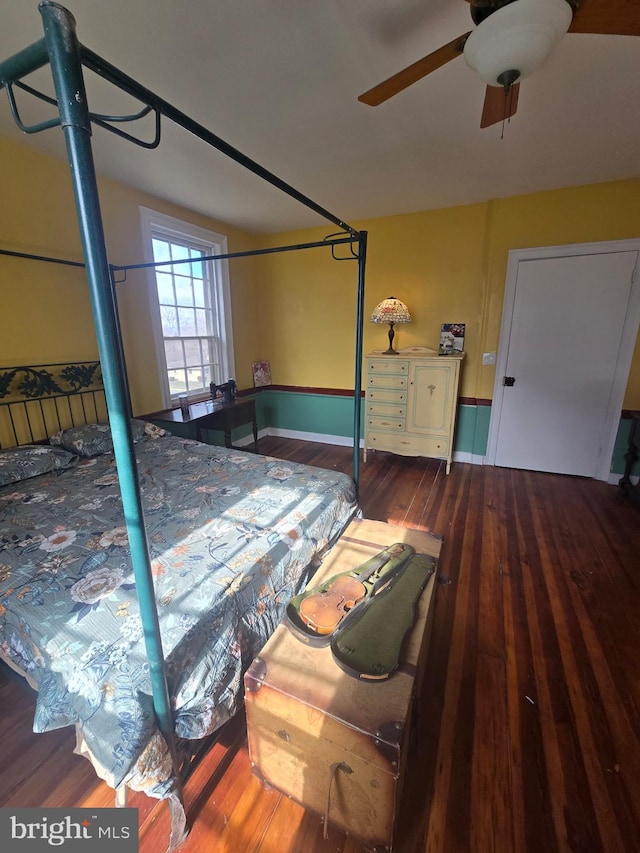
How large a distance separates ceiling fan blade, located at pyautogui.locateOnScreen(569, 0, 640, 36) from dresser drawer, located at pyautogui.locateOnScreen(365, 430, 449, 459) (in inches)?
105

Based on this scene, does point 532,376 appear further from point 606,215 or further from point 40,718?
point 40,718

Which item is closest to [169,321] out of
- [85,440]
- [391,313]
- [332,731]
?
[85,440]

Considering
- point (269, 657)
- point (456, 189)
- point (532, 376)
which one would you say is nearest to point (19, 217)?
point (269, 657)

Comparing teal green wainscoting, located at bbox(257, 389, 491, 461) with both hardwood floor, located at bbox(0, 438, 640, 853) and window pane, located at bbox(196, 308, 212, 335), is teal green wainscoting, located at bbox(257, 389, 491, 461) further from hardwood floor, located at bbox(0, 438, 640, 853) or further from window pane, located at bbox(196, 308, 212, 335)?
hardwood floor, located at bbox(0, 438, 640, 853)

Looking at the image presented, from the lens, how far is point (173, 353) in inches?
131

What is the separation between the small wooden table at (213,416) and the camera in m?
2.97

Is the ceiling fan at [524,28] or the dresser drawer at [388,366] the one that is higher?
the ceiling fan at [524,28]

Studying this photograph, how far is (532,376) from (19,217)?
4067mm

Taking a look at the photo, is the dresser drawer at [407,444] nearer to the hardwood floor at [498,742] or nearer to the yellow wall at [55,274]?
the hardwood floor at [498,742]

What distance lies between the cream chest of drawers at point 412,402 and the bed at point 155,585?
1638mm

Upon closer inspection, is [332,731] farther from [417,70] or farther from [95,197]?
[417,70]

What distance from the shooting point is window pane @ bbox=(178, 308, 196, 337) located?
338 cm

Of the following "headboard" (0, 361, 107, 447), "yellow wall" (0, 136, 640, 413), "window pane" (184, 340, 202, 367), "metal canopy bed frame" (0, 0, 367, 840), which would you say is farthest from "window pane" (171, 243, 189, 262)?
"metal canopy bed frame" (0, 0, 367, 840)

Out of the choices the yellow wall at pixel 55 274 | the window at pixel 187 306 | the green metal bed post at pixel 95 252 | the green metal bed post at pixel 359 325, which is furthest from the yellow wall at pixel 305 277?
the green metal bed post at pixel 95 252
